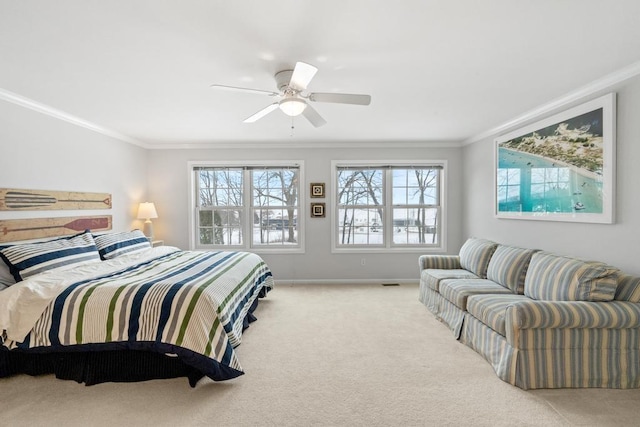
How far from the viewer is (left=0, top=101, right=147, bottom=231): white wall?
2951 mm

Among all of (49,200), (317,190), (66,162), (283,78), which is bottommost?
(49,200)

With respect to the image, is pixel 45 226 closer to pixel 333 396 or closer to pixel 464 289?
pixel 333 396

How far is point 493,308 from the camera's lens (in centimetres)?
254

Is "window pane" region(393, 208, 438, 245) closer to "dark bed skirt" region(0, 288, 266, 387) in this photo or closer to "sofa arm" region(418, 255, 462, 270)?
"sofa arm" region(418, 255, 462, 270)

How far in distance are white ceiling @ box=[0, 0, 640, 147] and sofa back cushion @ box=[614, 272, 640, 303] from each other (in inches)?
65.4

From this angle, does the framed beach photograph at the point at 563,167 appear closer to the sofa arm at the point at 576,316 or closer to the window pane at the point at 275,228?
the sofa arm at the point at 576,316

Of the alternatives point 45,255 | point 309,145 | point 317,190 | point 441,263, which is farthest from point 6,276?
point 441,263

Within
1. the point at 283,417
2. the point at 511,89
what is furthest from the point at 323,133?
the point at 283,417

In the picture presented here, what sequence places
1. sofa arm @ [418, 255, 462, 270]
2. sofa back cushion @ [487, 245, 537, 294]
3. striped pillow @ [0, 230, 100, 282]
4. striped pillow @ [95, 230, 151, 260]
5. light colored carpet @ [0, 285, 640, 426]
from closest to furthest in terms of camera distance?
light colored carpet @ [0, 285, 640, 426] < striped pillow @ [0, 230, 100, 282] < sofa back cushion @ [487, 245, 537, 294] < striped pillow @ [95, 230, 151, 260] < sofa arm @ [418, 255, 462, 270]

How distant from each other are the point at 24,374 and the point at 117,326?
3.35 ft

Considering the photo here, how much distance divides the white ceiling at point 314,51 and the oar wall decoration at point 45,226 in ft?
3.98

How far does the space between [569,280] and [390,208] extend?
3.06m

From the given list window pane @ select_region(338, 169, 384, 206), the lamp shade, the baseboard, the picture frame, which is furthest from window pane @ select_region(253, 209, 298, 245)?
the lamp shade

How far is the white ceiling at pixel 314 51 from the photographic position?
1.71 m
